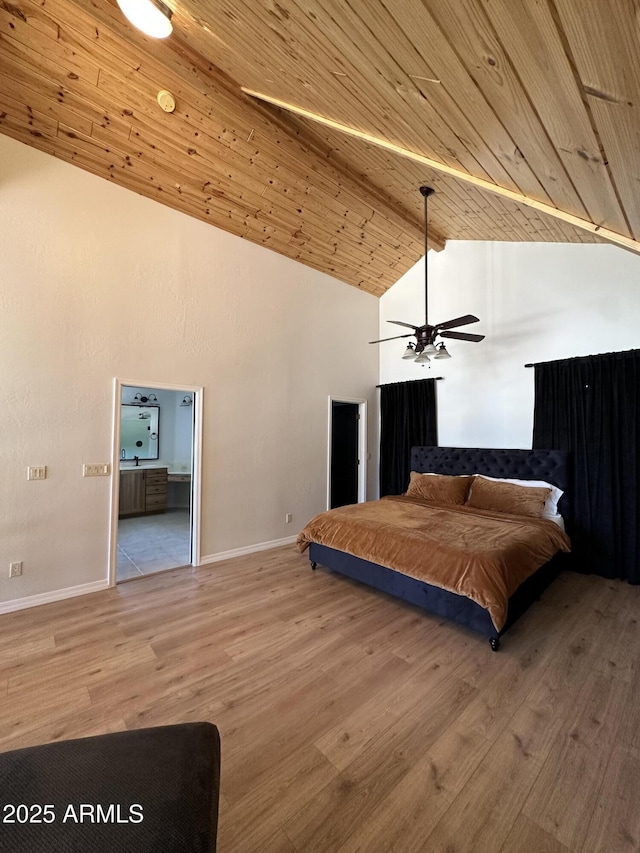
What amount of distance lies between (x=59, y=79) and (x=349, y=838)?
472 centimetres

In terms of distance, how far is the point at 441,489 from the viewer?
4.39 meters

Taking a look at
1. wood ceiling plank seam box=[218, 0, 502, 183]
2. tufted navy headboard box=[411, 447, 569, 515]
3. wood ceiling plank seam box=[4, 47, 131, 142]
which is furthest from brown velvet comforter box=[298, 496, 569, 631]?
wood ceiling plank seam box=[4, 47, 131, 142]

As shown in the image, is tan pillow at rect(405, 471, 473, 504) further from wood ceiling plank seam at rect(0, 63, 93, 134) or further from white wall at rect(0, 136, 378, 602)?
wood ceiling plank seam at rect(0, 63, 93, 134)

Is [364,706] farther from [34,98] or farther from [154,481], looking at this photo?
[154,481]

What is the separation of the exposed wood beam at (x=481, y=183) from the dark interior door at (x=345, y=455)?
3.76 meters

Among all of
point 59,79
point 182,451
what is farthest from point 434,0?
point 182,451

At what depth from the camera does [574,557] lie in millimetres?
3775

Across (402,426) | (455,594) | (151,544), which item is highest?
(402,426)

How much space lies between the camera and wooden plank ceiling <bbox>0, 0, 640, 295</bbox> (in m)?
1.37

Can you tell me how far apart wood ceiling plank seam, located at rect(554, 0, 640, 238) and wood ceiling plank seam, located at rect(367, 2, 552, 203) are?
0.51 meters

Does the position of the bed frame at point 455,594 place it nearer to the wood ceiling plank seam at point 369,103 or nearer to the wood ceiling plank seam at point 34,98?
the wood ceiling plank seam at point 369,103

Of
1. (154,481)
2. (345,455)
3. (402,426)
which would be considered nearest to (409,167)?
(402,426)

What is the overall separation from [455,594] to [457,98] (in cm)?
306

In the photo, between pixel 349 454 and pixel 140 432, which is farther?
pixel 140 432
